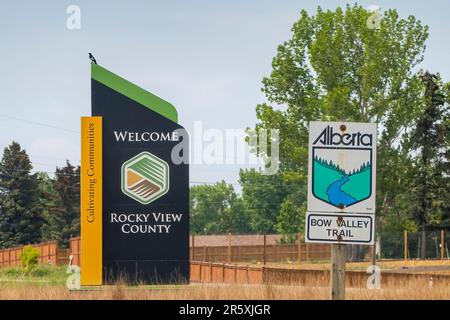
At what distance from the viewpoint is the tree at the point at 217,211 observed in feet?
450

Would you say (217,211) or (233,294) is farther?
(217,211)

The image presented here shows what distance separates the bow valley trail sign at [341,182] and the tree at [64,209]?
7547 cm

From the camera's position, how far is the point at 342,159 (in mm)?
10938

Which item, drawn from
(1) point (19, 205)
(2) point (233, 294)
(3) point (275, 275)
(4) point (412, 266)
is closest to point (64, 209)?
(1) point (19, 205)

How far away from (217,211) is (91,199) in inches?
5017

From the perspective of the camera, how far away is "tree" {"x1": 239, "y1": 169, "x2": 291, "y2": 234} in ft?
413

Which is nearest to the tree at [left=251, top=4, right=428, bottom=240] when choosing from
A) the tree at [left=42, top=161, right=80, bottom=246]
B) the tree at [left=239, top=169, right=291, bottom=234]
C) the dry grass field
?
the dry grass field

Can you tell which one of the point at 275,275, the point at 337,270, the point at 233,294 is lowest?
the point at 275,275

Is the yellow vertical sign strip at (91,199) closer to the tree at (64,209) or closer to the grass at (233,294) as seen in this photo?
the grass at (233,294)

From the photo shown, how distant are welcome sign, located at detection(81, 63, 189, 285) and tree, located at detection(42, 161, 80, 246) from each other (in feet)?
217

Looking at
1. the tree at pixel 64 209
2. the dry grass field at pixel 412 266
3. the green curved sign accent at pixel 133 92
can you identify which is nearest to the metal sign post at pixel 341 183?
the green curved sign accent at pixel 133 92

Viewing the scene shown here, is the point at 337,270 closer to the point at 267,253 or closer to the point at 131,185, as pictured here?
the point at 131,185

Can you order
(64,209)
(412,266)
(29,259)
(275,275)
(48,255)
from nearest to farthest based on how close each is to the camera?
(275,275) < (412,266) < (29,259) < (48,255) < (64,209)
